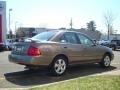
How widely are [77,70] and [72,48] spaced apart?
4.80 feet

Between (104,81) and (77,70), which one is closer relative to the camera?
(104,81)

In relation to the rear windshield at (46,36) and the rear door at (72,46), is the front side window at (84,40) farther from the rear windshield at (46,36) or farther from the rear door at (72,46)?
the rear windshield at (46,36)

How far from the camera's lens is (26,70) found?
1175 centimetres

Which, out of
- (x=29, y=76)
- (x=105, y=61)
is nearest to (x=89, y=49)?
(x=105, y=61)

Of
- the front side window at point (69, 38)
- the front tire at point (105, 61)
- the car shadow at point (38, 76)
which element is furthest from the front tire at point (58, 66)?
the front tire at point (105, 61)

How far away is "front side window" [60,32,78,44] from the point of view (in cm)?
1111

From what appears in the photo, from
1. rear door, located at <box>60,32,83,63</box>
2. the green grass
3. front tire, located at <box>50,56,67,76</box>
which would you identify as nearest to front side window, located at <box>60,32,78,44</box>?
rear door, located at <box>60,32,83,63</box>

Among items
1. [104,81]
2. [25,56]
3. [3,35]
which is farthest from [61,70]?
[3,35]

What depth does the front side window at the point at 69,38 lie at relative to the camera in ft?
36.4

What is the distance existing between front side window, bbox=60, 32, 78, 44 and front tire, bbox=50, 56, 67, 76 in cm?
77

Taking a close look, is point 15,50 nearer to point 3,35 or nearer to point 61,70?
point 61,70

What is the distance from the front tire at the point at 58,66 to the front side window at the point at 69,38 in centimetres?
77

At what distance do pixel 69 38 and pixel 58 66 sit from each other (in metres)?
1.36

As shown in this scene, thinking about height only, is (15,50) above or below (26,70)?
above
